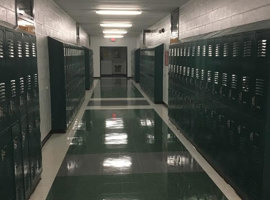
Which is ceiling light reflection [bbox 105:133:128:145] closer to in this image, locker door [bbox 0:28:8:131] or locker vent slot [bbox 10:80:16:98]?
locker vent slot [bbox 10:80:16:98]

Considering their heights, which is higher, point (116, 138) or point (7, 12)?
point (7, 12)

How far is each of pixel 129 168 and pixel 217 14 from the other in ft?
10.2

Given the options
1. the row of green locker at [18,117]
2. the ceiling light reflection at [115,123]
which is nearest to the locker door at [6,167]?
the row of green locker at [18,117]

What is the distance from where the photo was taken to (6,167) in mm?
2619

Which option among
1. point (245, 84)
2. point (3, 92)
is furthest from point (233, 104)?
point (3, 92)

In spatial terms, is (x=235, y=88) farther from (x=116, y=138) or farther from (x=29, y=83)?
(x=116, y=138)

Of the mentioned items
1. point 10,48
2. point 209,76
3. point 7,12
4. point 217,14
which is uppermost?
point 217,14

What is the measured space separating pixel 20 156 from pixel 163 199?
65.8 inches

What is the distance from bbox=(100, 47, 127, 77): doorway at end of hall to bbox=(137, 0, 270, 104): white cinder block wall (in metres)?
15.0

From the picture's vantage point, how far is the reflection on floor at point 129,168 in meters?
3.56

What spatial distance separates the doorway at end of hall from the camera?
22.5 metres

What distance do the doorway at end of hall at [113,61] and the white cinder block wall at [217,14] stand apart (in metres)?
15.0

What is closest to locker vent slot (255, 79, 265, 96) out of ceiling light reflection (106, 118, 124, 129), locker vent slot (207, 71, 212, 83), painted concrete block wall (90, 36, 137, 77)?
locker vent slot (207, 71, 212, 83)

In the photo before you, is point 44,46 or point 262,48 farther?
point 44,46
